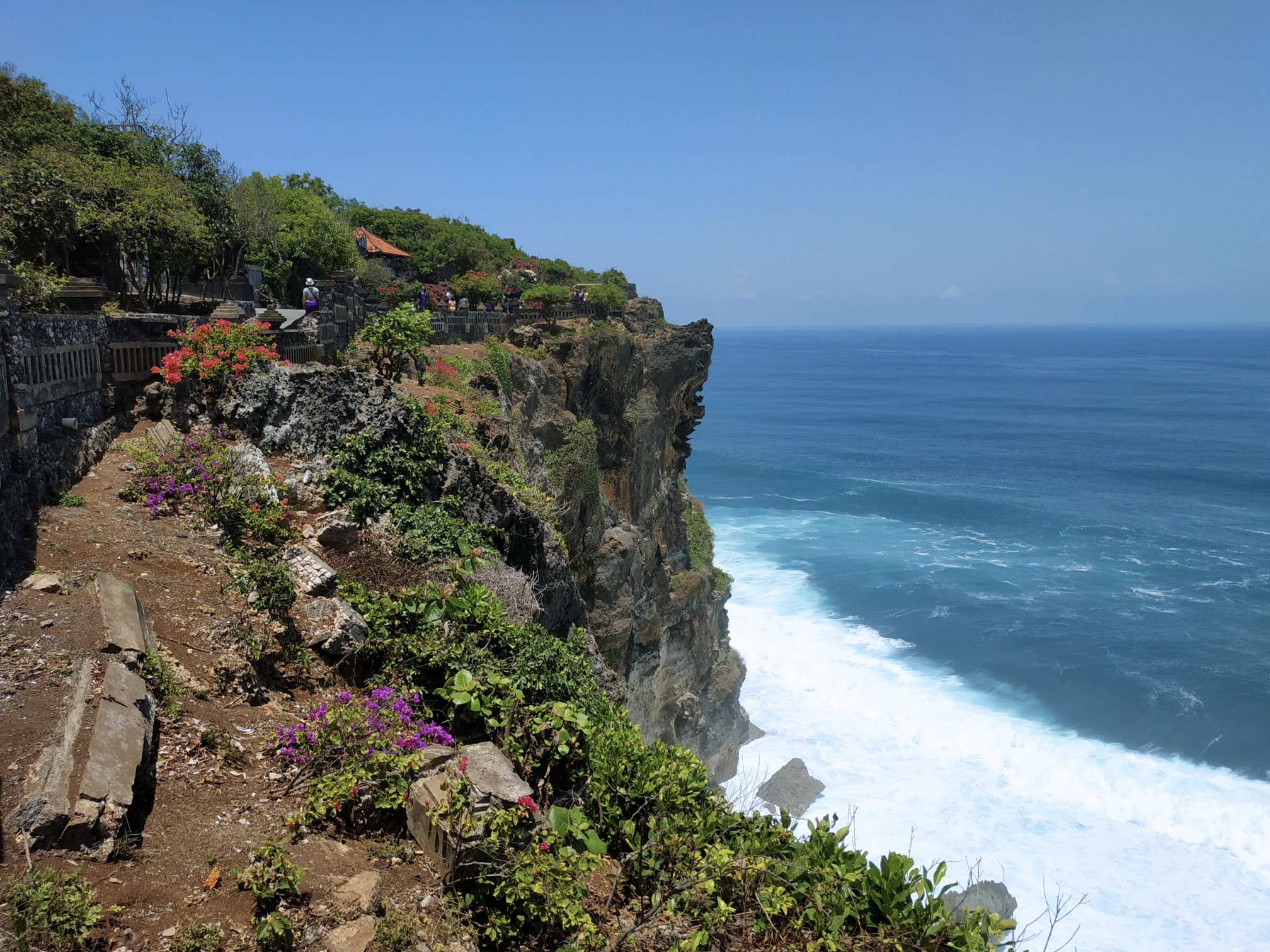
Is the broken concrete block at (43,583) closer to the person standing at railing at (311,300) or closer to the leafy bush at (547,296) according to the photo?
the person standing at railing at (311,300)

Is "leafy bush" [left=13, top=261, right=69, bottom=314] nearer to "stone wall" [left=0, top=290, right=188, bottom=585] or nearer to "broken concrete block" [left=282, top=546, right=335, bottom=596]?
"stone wall" [left=0, top=290, right=188, bottom=585]

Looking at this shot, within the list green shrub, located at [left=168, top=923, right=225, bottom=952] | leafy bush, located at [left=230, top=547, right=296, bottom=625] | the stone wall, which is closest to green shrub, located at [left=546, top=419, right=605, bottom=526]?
the stone wall

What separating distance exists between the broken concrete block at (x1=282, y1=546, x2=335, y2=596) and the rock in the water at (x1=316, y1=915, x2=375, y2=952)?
448 centimetres

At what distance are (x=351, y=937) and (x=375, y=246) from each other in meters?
42.7

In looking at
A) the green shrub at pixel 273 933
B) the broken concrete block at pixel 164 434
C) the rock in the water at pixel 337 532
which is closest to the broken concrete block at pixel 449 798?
the green shrub at pixel 273 933

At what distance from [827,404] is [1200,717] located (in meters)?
81.2

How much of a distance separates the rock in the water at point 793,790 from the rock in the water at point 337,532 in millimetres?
21238

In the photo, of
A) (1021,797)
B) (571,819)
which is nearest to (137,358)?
(571,819)

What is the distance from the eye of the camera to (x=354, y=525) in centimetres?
1016

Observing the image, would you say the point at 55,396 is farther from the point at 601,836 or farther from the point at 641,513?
the point at 641,513

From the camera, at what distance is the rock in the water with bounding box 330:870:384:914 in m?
5.43

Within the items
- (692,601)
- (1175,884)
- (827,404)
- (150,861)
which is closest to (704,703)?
(692,601)

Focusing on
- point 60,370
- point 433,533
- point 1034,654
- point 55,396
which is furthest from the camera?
point 1034,654

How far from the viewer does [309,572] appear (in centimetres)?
909
